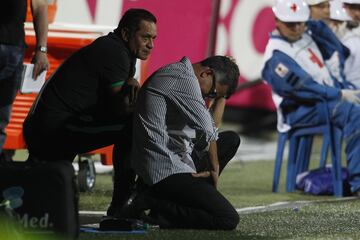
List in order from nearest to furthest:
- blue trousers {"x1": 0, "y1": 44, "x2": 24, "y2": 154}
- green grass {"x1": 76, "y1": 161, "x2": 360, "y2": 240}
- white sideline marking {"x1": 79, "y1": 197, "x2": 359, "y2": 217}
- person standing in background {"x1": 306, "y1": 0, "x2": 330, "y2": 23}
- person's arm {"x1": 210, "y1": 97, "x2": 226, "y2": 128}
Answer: blue trousers {"x1": 0, "y1": 44, "x2": 24, "y2": 154} → green grass {"x1": 76, "y1": 161, "x2": 360, "y2": 240} → person's arm {"x1": 210, "y1": 97, "x2": 226, "y2": 128} → white sideline marking {"x1": 79, "y1": 197, "x2": 359, "y2": 217} → person standing in background {"x1": 306, "y1": 0, "x2": 330, "y2": 23}

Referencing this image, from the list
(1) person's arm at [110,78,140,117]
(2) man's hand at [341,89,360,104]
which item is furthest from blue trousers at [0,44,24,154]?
(2) man's hand at [341,89,360,104]

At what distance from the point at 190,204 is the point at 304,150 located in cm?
342

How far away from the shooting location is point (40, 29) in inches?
293

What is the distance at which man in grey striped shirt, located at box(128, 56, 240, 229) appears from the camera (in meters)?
7.23

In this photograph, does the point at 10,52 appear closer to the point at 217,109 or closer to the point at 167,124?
the point at 167,124

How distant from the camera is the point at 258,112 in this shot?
13750 millimetres

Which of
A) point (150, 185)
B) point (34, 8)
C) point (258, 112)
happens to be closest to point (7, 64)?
point (34, 8)

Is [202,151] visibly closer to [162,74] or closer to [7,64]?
[162,74]

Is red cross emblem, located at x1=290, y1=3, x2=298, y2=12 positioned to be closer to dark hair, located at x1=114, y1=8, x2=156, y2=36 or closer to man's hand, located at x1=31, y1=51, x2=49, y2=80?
dark hair, located at x1=114, y1=8, x2=156, y2=36

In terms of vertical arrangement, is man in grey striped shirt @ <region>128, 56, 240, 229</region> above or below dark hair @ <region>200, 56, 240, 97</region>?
below

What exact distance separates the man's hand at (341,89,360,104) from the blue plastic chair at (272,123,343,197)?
26 centimetres

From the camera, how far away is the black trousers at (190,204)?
287 inches

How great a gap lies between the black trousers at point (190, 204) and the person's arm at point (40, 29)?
899 millimetres

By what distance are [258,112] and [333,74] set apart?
10.5 feet
